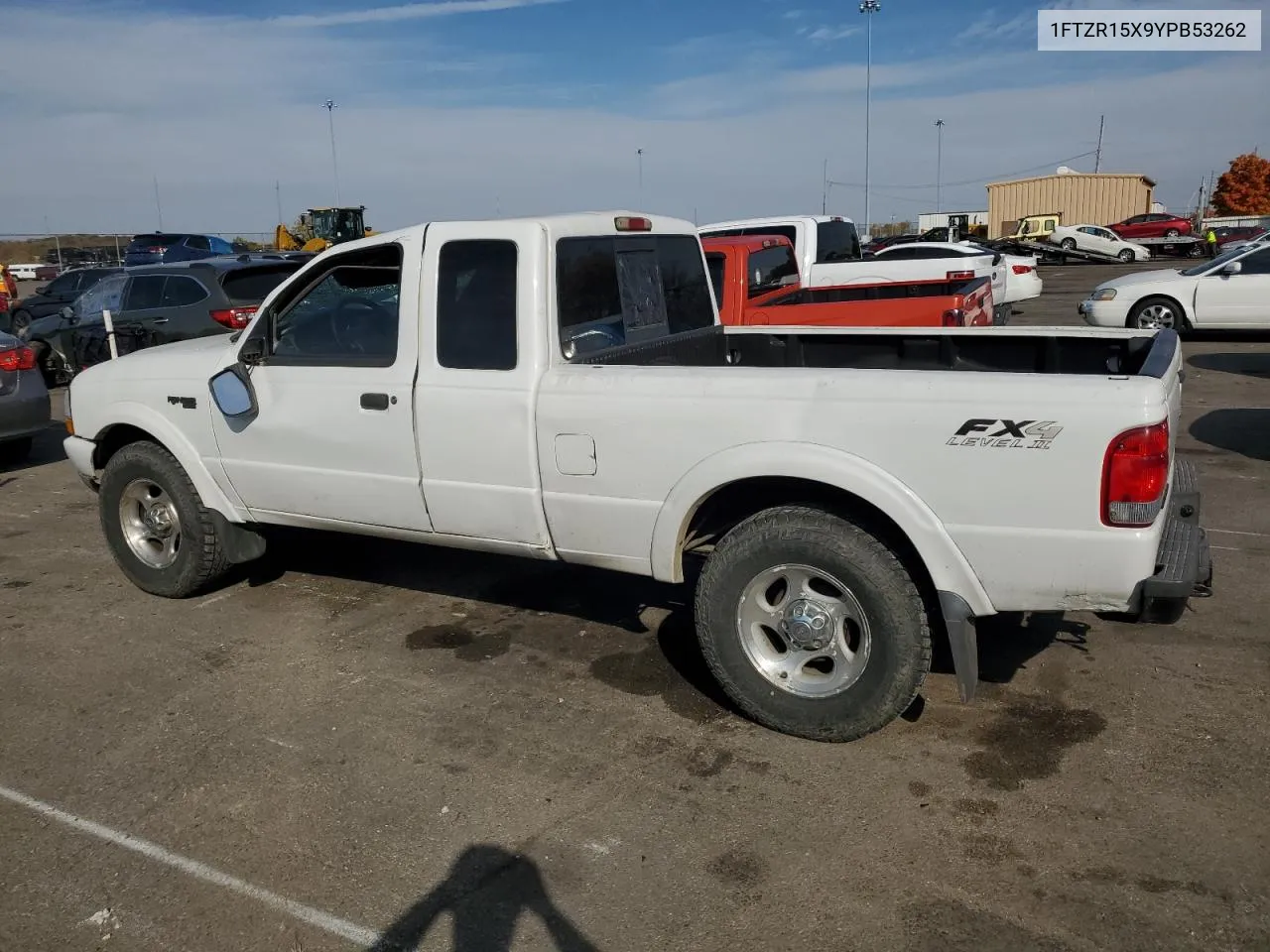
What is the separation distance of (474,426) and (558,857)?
6.05 ft

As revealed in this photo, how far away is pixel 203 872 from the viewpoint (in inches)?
128

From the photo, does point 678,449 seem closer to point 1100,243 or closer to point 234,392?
point 234,392

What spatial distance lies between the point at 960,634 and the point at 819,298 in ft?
19.1

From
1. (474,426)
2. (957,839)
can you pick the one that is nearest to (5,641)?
(474,426)

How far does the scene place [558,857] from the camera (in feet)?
10.7

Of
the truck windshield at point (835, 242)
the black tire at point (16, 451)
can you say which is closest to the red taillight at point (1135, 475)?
the black tire at point (16, 451)

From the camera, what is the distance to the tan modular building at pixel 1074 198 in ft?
185

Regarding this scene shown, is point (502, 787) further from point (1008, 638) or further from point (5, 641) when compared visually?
point (5, 641)

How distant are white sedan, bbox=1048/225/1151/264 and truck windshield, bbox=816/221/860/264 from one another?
28518 mm

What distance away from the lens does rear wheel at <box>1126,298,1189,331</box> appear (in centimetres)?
1490

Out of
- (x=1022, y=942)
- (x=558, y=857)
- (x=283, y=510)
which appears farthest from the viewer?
(x=283, y=510)

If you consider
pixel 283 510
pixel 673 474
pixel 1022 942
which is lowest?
pixel 1022 942

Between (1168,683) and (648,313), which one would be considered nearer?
(1168,683)

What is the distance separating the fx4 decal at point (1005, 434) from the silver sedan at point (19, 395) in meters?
8.78
